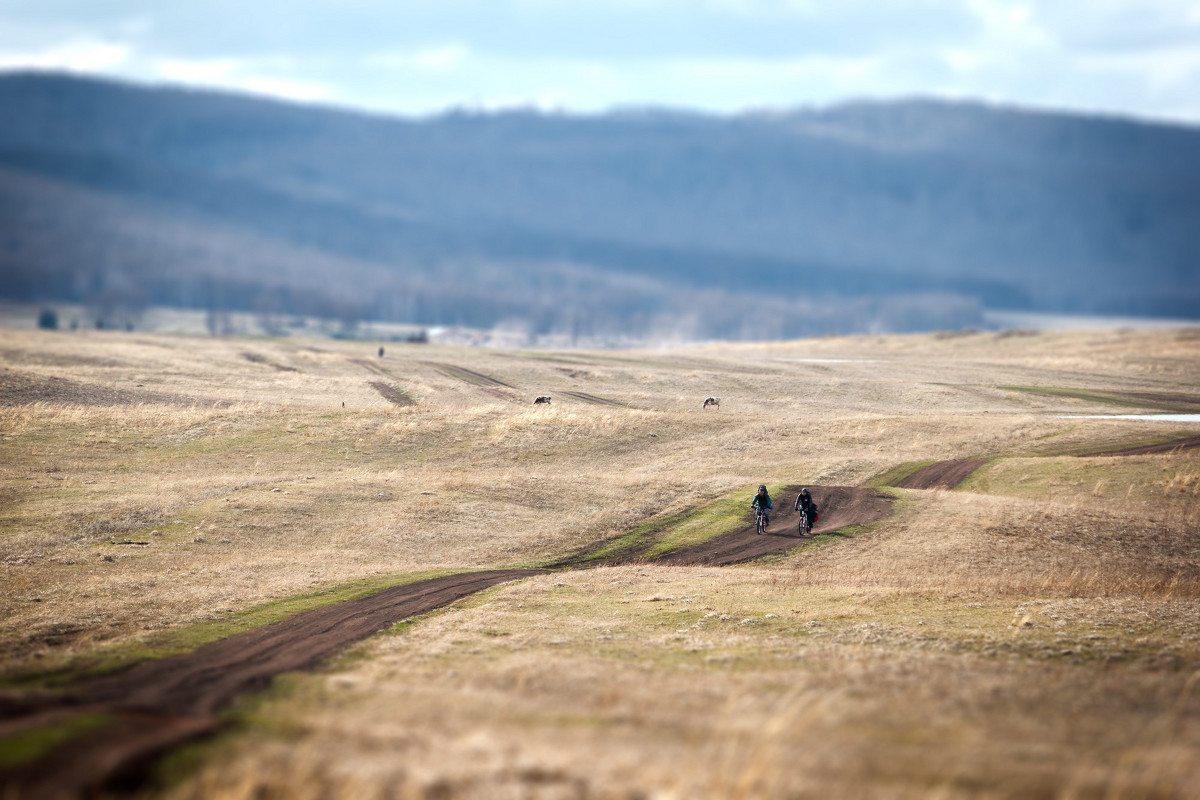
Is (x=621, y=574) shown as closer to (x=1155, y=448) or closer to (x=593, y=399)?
(x=1155, y=448)

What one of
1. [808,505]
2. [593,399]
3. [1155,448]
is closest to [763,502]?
[808,505]

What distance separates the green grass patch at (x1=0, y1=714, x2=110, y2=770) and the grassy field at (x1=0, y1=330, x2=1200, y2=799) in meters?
0.33

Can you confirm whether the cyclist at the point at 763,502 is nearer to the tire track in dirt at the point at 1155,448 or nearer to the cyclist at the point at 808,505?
the cyclist at the point at 808,505

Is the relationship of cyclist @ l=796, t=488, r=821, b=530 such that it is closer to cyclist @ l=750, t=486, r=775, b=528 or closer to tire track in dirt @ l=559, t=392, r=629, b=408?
cyclist @ l=750, t=486, r=775, b=528

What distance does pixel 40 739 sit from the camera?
15.7m

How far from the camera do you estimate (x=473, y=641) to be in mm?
27984

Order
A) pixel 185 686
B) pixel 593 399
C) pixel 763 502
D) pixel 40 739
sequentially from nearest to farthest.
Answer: pixel 40 739 < pixel 185 686 < pixel 763 502 < pixel 593 399

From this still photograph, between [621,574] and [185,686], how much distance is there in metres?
21.0

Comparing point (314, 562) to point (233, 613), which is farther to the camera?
point (314, 562)

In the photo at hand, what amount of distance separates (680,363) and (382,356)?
39.2 metres

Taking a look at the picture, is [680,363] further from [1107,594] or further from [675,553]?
[1107,594]

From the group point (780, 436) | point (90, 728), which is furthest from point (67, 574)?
point (780, 436)

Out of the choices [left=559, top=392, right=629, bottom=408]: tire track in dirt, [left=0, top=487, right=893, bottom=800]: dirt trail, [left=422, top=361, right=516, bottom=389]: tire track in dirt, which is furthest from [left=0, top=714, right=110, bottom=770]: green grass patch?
[left=422, top=361, right=516, bottom=389]: tire track in dirt

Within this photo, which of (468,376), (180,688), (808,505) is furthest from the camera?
(468,376)
